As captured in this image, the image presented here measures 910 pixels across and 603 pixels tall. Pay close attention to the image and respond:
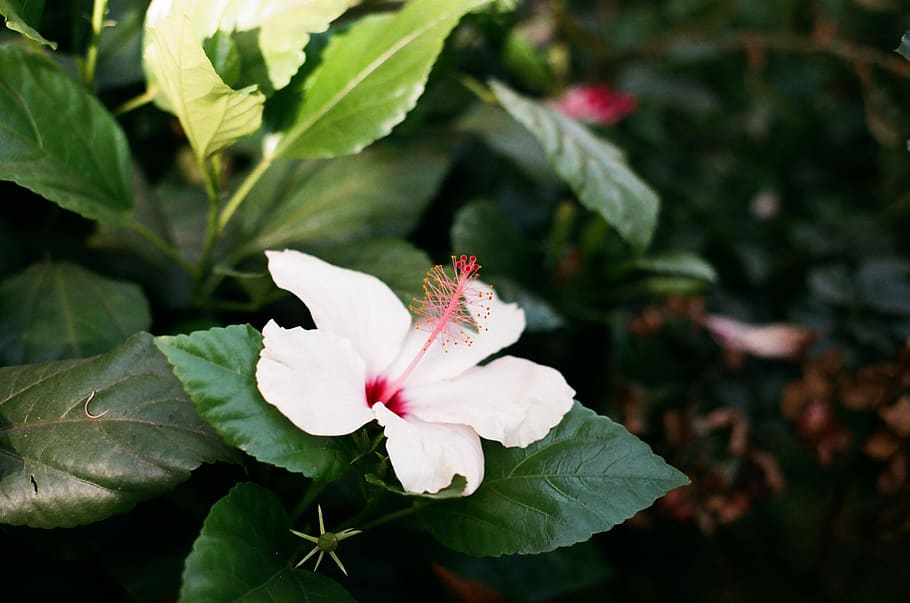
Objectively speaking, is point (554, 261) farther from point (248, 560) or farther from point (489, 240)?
point (248, 560)

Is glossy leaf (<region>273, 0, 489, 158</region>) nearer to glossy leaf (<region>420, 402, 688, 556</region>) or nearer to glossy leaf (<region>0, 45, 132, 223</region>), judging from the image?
glossy leaf (<region>0, 45, 132, 223</region>)

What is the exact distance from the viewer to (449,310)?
2.13 ft

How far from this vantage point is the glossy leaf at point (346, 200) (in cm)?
85

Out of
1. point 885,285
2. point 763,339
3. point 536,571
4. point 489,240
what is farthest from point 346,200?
point 885,285

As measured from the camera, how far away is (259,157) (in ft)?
3.28

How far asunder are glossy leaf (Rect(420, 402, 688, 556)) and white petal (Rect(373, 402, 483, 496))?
0.11ft

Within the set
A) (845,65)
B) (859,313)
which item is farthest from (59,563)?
(845,65)

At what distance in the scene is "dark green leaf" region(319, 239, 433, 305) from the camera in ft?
2.34

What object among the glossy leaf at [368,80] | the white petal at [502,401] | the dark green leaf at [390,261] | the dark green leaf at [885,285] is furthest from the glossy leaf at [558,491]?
the dark green leaf at [885,285]

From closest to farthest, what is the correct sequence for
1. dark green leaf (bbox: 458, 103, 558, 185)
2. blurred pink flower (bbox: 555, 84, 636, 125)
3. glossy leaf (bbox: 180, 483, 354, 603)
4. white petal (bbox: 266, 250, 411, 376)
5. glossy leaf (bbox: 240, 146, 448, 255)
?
glossy leaf (bbox: 180, 483, 354, 603) < white petal (bbox: 266, 250, 411, 376) < glossy leaf (bbox: 240, 146, 448, 255) < dark green leaf (bbox: 458, 103, 558, 185) < blurred pink flower (bbox: 555, 84, 636, 125)

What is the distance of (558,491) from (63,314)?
49 cm

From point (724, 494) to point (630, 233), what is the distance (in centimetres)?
50

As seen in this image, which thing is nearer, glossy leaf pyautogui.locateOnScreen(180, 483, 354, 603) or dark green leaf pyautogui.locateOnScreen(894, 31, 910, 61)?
glossy leaf pyautogui.locateOnScreen(180, 483, 354, 603)

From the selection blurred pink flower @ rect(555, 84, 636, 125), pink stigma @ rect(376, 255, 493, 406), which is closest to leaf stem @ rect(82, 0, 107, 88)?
pink stigma @ rect(376, 255, 493, 406)
